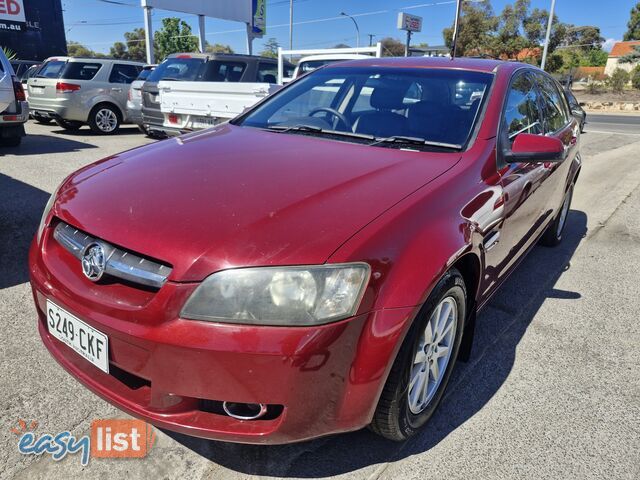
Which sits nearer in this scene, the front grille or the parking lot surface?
the front grille

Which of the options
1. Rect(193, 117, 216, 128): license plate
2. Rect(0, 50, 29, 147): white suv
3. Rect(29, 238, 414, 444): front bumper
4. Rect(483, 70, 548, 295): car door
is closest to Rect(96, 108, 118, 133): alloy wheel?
Rect(0, 50, 29, 147): white suv

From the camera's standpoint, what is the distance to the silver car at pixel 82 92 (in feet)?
34.1

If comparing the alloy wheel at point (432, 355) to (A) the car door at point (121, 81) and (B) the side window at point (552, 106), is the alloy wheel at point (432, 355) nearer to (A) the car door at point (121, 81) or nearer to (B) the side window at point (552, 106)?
(B) the side window at point (552, 106)

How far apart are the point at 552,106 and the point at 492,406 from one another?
2.73m

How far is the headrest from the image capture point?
298cm

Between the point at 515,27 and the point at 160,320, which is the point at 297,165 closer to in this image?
the point at 160,320

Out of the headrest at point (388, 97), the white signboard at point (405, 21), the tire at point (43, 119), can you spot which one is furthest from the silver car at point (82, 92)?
the white signboard at point (405, 21)

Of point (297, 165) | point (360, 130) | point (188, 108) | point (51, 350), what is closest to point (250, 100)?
point (188, 108)

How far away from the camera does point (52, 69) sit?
35.0ft

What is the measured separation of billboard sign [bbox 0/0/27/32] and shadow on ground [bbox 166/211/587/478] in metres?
31.2

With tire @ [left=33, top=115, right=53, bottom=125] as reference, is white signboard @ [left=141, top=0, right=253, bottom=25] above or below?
above

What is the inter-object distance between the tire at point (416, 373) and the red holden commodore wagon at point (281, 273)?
0.03 ft

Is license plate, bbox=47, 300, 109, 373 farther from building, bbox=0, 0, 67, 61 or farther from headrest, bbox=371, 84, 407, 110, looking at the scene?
building, bbox=0, 0, 67, 61

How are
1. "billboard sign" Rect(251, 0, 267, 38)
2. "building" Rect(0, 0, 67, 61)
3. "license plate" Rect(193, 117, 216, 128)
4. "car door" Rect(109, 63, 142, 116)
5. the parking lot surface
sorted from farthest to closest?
"building" Rect(0, 0, 67, 61) → "billboard sign" Rect(251, 0, 267, 38) → "car door" Rect(109, 63, 142, 116) → "license plate" Rect(193, 117, 216, 128) → the parking lot surface
